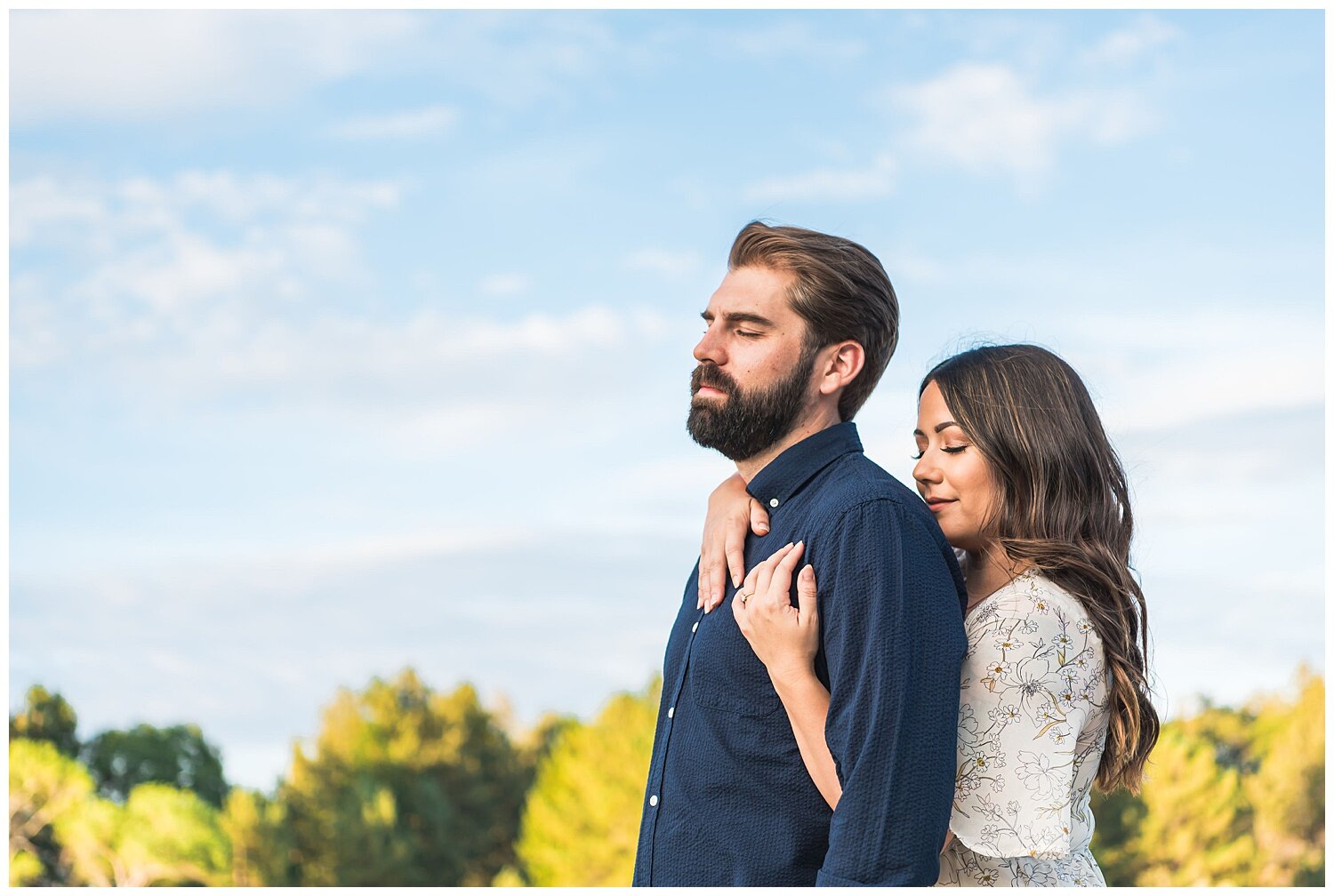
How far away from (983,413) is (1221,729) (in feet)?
168

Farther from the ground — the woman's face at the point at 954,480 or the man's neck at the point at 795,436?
the man's neck at the point at 795,436

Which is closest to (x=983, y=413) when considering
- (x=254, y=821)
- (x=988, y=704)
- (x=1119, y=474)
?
(x=1119, y=474)

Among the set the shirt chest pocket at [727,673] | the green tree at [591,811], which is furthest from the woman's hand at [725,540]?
the green tree at [591,811]

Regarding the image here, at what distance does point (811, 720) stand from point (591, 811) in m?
46.9

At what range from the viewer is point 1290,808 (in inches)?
1855

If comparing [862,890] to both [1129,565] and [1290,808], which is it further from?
[1290,808]

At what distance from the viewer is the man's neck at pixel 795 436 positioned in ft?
12.1

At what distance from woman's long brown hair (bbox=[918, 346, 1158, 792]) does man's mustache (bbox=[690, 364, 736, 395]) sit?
0.55 metres

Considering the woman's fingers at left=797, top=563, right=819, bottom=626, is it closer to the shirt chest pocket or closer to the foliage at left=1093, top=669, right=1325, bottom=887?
the shirt chest pocket

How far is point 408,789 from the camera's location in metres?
50.3

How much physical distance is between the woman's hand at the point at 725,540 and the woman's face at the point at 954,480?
44 centimetres

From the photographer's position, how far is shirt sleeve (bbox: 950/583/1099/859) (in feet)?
10.3

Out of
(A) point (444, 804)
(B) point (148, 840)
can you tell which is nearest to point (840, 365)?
(A) point (444, 804)

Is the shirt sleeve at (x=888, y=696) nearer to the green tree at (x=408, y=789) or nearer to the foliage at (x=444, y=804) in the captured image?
the foliage at (x=444, y=804)
